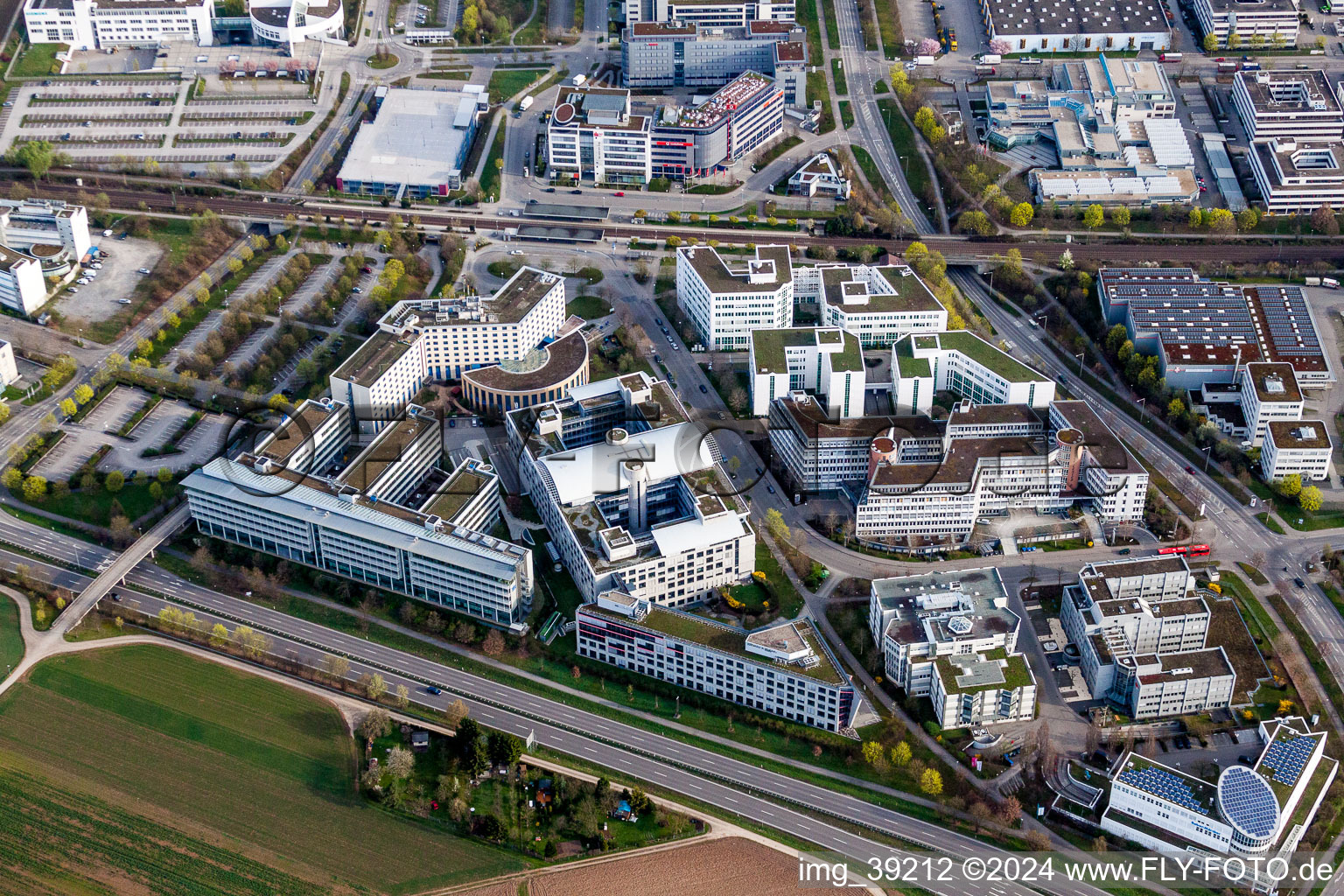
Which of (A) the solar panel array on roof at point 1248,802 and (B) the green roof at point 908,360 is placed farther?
(B) the green roof at point 908,360

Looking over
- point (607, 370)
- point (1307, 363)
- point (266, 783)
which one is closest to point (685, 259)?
point (607, 370)

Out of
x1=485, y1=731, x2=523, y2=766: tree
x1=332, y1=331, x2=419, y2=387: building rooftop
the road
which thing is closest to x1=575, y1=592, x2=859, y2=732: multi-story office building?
the road

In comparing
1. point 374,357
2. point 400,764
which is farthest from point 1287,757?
point 374,357

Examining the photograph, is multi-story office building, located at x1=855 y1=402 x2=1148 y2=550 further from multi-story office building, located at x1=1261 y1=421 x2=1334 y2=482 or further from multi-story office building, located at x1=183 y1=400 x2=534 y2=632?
multi-story office building, located at x1=183 y1=400 x2=534 y2=632

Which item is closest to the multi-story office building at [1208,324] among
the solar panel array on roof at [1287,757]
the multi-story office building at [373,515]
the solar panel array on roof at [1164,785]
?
the solar panel array on roof at [1287,757]

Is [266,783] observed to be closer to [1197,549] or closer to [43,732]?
[43,732]

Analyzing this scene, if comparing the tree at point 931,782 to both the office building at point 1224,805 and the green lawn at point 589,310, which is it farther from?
the green lawn at point 589,310
